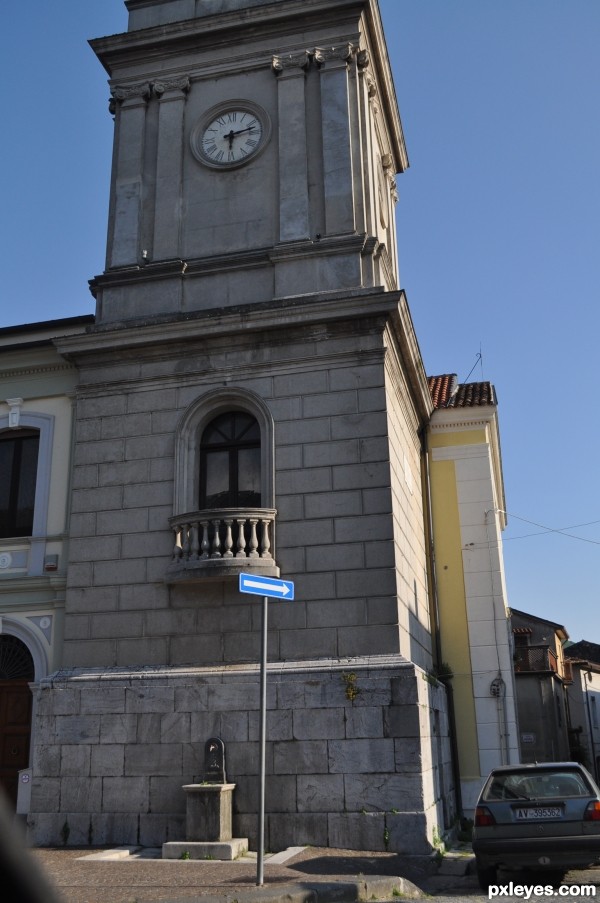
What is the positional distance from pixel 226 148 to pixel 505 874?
13880 mm

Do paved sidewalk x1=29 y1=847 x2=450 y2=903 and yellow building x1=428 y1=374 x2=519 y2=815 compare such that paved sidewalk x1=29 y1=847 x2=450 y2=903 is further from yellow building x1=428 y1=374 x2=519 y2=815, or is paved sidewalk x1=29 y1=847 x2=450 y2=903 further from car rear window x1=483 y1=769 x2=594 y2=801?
yellow building x1=428 y1=374 x2=519 y2=815

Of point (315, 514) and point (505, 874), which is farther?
point (315, 514)

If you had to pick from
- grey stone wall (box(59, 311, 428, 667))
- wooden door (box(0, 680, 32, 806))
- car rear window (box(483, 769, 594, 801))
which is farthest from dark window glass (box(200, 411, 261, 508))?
car rear window (box(483, 769, 594, 801))

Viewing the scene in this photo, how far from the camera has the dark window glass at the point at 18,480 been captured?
55.1 feet

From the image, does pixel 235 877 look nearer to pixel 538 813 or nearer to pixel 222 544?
pixel 538 813

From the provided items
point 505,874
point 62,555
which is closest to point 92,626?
point 62,555

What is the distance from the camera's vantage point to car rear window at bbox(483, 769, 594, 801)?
10.4 metres

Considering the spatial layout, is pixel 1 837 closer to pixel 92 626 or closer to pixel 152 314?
pixel 92 626

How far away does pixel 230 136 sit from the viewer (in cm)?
1772

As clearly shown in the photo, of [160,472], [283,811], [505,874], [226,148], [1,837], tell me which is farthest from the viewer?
[226,148]

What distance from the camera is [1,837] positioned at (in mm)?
1787

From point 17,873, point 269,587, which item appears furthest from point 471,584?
point 17,873

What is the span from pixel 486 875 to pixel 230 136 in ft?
46.2

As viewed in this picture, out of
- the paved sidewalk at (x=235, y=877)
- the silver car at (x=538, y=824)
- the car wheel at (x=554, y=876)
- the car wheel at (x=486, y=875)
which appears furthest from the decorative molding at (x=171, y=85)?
the car wheel at (x=554, y=876)
